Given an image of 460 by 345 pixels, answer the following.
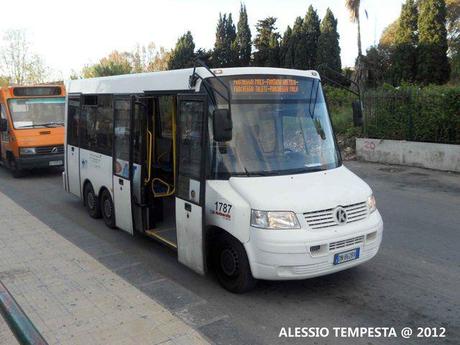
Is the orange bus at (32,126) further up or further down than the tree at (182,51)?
further down

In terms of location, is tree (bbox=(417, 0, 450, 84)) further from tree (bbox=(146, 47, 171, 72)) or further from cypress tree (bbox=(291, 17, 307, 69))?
tree (bbox=(146, 47, 171, 72))

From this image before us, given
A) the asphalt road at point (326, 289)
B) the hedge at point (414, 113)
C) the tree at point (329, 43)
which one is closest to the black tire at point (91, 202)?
the asphalt road at point (326, 289)

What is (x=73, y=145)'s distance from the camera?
914cm

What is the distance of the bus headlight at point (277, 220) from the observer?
15.3ft

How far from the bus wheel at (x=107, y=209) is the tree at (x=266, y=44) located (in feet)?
119

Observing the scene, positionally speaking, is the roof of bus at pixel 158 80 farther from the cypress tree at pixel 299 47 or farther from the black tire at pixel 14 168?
the cypress tree at pixel 299 47

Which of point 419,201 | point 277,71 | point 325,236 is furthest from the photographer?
point 419,201

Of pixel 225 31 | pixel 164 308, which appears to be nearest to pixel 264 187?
pixel 164 308

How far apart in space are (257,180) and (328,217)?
84 centimetres

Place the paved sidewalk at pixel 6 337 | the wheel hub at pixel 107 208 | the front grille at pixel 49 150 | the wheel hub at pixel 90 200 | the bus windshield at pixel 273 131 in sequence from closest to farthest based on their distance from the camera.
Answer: the paved sidewalk at pixel 6 337 → the bus windshield at pixel 273 131 → the wheel hub at pixel 107 208 → the wheel hub at pixel 90 200 → the front grille at pixel 49 150

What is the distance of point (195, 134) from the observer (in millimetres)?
5254

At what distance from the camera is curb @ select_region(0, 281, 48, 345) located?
77.4 inches

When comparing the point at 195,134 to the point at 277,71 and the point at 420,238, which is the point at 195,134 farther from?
the point at 420,238

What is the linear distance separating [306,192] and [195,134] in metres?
1.38
